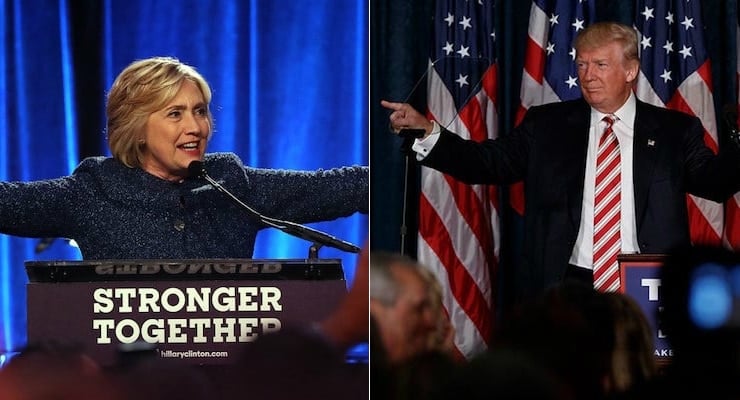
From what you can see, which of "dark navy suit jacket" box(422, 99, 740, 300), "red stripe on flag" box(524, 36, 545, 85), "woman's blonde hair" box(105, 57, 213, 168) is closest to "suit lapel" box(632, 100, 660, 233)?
"dark navy suit jacket" box(422, 99, 740, 300)

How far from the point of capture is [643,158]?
548cm

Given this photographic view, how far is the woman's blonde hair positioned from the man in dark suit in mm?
1669

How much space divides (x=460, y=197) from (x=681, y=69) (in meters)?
1.20

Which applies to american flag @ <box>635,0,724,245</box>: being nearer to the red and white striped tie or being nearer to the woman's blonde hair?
the red and white striped tie

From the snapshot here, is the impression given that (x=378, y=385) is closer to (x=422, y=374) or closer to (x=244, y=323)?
(x=422, y=374)

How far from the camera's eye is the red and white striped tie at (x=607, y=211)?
542cm

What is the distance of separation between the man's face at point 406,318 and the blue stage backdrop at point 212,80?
0.63 feet

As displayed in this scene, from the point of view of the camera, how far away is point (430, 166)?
5543mm

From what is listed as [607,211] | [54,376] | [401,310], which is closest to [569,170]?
[607,211]

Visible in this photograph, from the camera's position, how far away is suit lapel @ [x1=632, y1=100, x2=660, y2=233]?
215 inches

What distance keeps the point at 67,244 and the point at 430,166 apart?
211 centimetres

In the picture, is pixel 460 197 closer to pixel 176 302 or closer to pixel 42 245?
pixel 176 302

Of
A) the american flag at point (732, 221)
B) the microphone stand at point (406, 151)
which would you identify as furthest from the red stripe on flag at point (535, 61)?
the american flag at point (732, 221)

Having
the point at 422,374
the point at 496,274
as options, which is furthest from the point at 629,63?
the point at 422,374
